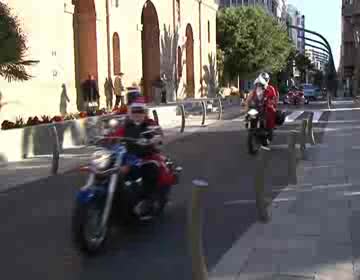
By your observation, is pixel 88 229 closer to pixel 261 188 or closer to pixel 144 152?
pixel 144 152

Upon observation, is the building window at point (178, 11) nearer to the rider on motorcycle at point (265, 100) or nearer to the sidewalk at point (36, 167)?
the sidewalk at point (36, 167)

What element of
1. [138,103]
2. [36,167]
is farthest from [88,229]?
[36,167]

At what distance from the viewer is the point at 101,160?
6141 mm

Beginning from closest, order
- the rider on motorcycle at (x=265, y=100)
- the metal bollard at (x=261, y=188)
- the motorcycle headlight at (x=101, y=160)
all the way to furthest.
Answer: the motorcycle headlight at (x=101, y=160) < the metal bollard at (x=261, y=188) < the rider on motorcycle at (x=265, y=100)

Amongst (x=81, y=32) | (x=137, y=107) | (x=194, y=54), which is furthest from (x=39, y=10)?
(x=194, y=54)

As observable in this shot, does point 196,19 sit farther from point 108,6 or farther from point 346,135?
point 346,135

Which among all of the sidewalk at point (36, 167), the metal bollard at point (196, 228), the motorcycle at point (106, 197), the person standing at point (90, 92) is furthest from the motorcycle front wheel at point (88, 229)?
the person standing at point (90, 92)

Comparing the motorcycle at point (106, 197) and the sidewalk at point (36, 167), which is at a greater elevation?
the motorcycle at point (106, 197)

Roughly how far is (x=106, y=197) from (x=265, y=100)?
831 centimetres

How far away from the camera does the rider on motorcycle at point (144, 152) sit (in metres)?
7.01

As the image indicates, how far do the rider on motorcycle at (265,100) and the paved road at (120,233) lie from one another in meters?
2.21

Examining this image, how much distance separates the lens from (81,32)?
94.0 ft

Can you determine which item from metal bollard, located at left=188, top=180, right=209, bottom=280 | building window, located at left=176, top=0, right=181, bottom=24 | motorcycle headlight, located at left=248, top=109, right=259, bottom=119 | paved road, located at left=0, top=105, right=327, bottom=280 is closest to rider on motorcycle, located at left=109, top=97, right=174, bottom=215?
paved road, located at left=0, top=105, right=327, bottom=280

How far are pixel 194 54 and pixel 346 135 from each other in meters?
31.2
